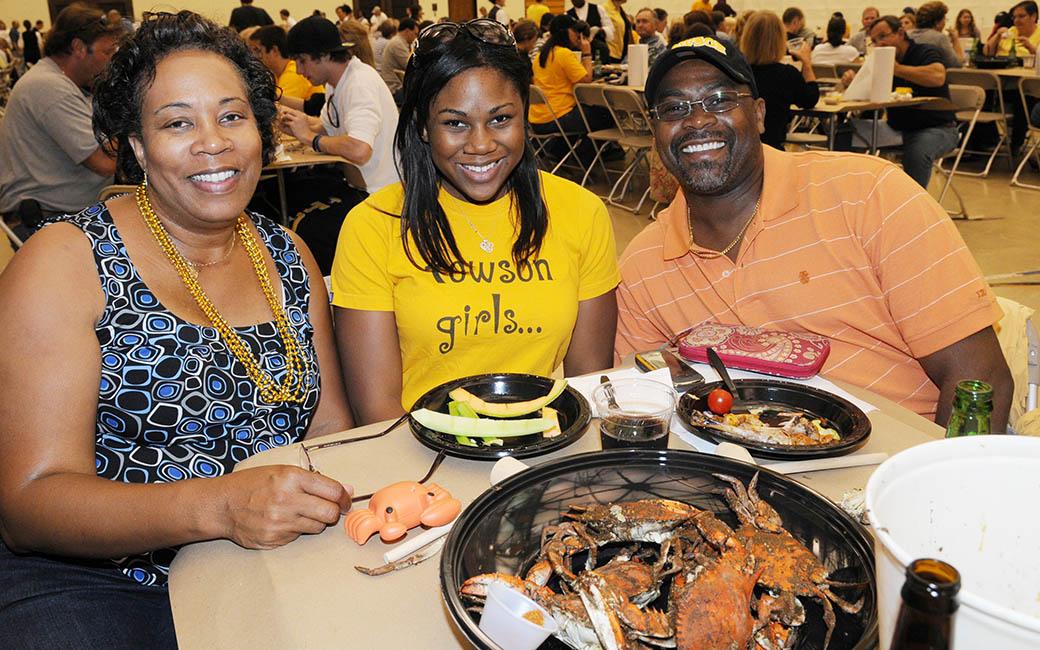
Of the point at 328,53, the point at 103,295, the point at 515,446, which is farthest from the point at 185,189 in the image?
the point at 328,53

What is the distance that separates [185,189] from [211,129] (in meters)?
0.13

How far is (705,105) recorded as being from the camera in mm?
1998

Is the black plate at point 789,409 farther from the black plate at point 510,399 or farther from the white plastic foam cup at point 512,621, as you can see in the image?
the white plastic foam cup at point 512,621

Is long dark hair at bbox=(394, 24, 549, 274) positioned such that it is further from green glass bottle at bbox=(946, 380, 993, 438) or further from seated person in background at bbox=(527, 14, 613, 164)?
seated person in background at bbox=(527, 14, 613, 164)

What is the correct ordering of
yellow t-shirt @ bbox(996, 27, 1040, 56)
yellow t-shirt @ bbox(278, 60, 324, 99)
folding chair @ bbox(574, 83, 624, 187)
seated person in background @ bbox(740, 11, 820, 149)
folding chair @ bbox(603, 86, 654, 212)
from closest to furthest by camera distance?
seated person in background @ bbox(740, 11, 820, 149) → folding chair @ bbox(603, 86, 654, 212) → yellow t-shirt @ bbox(278, 60, 324, 99) → folding chair @ bbox(574, 83, 624, 187) → yellow t-shirt @ bbox(996, 27, 1040, 56)

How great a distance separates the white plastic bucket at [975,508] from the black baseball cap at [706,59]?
1456mm

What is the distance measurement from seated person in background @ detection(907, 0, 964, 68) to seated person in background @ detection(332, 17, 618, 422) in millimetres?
7023

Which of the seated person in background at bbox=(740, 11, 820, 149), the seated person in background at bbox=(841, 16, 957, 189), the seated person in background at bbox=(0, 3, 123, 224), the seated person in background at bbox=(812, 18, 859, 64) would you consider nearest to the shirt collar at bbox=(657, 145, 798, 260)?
the seated person in background at bbox=(0, 3, 123, 224)

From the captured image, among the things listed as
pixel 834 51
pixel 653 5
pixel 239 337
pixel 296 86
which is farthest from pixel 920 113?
pixel 653 5

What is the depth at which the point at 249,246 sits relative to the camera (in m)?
1.76

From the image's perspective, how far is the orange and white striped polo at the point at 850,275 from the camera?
1.74 m

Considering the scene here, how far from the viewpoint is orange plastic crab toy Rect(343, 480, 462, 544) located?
1097 millimetres

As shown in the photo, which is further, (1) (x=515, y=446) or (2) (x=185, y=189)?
(2) (x=185, y=189)

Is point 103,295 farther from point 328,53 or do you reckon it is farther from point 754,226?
point 328,53
